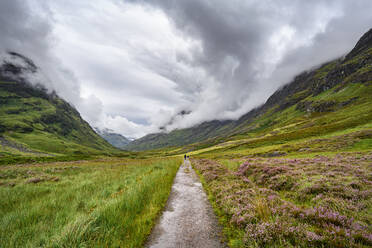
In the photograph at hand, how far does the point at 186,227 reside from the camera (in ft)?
20.1

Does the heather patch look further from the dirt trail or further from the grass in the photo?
the grass

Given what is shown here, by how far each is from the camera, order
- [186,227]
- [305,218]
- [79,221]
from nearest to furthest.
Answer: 1. [79,221]
2. [305,218]
3. [186,227]

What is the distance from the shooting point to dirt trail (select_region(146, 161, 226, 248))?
510 centimetres

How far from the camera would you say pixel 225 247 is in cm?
484

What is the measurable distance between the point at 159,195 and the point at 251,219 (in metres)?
5.38

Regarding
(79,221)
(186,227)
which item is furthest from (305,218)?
(79,221)

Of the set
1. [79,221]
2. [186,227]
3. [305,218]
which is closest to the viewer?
[79,221]

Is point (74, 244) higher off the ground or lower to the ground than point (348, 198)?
higher

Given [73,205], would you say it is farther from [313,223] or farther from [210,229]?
[313,223]

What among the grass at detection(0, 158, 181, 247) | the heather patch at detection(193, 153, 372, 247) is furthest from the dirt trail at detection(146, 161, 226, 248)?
the heather patch at detection(193, 153, 372, 247)

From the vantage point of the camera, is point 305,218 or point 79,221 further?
point 305,218

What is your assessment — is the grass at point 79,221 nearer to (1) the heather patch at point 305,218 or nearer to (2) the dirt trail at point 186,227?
(2) the dirt trail at point 186,227

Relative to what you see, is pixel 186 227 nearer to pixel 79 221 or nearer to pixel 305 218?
pixel 79 221

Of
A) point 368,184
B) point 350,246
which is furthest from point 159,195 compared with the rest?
point 368,184
